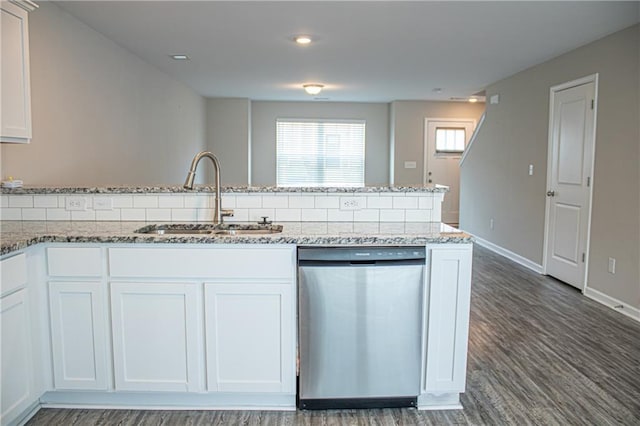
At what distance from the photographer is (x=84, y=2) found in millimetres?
3305

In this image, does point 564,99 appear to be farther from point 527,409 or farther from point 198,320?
point 198,320

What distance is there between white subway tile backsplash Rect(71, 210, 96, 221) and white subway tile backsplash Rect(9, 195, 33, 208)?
248 mm

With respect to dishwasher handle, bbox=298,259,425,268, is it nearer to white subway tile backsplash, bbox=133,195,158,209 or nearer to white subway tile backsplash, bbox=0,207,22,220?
white subway tile backsplash, bbox=133,195,158,209

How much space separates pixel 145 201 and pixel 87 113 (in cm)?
179

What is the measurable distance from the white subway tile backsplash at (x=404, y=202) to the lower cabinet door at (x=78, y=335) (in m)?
1.61

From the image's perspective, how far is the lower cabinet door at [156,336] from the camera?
2195 mm

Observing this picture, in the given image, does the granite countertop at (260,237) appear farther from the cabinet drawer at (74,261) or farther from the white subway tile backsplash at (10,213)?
the white subway tile backsplash at (10,213)

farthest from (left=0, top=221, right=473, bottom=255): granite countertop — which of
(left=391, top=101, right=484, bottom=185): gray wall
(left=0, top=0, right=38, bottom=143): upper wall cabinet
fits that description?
(left=391, top=101, right=484, bottom=185): gray wall

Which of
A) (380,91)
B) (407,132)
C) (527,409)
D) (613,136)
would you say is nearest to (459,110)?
(407,132)

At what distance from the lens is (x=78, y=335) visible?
2.23 m

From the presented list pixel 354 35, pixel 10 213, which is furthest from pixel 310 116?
pixel 10 213

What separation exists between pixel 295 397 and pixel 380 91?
6.03 metres

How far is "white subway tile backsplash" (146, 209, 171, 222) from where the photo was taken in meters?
2.63

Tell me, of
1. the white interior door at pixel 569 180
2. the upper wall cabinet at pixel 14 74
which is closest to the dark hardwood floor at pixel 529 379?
the white interior door at pixel 569 180
